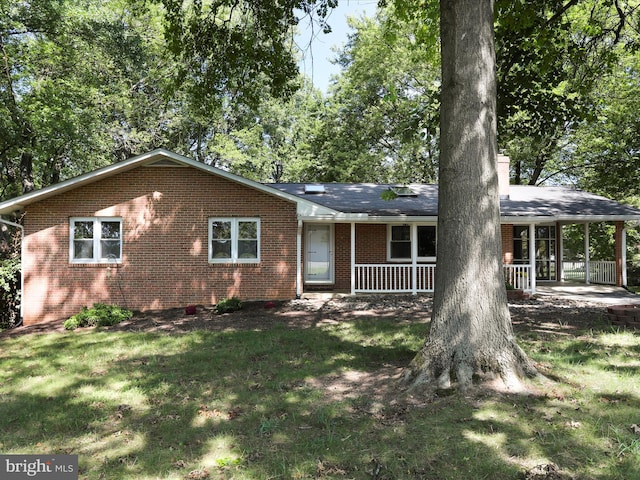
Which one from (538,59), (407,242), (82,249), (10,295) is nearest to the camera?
(538,59)

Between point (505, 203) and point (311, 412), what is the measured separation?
1369 cm

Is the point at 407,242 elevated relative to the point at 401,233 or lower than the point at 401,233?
lower

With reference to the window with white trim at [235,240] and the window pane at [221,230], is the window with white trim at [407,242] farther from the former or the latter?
the window pane at [221,230]

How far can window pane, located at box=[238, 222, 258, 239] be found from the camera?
13.3 meters

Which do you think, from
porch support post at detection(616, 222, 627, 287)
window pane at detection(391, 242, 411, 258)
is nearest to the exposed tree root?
window pane at detection(391, 242, 411, 258)

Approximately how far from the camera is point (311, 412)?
4.66m

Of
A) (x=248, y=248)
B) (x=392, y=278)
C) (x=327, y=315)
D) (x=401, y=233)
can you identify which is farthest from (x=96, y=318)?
(x=401, y=233)

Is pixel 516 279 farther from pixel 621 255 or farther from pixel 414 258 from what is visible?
pixel 621 255

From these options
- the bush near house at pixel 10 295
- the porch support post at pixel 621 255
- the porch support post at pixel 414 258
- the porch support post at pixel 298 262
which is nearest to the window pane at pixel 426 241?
the porch support post at pixel 414 258

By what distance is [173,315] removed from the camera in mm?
11750

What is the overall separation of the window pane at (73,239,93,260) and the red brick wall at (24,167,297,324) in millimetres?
271

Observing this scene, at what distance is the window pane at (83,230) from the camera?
41.8 ft

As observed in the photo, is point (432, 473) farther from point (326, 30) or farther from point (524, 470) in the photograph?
point (326, 30)

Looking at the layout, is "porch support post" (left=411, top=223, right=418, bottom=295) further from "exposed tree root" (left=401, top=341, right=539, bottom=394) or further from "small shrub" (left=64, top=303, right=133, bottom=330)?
"exposed tree root" (left=401, top=341, right=539, bottom=394)
